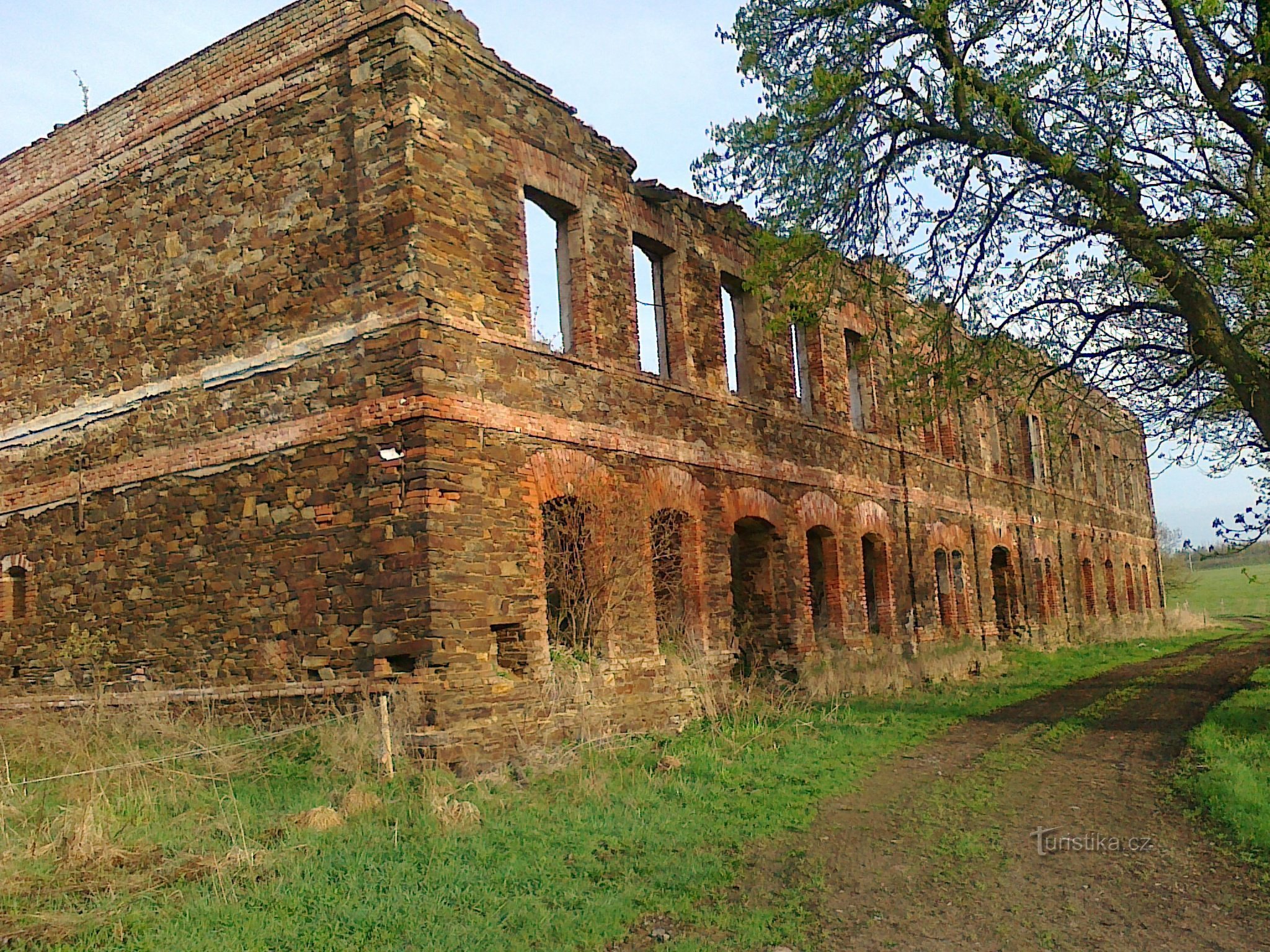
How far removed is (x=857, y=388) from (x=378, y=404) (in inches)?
439

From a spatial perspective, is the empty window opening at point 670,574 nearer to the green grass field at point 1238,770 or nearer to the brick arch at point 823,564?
the brick arch at point 823,564

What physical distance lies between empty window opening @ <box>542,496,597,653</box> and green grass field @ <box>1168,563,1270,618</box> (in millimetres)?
32270

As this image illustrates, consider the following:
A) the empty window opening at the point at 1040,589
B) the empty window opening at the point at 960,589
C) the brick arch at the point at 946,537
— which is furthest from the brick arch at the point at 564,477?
Answer: the empty window opening at the point at 1040,589

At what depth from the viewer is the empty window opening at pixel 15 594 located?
43.9 ft

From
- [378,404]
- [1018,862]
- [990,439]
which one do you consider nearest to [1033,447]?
[990,439]

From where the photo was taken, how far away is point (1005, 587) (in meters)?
24.3

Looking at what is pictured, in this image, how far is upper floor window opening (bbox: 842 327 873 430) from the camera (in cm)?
1883

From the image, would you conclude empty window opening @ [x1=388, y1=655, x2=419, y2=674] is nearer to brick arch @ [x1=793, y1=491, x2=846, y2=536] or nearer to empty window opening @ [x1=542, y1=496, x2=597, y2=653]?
empty window opening @ [x1=542, y1=496, x2=597, y2=653]

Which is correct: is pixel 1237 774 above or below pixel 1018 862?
above

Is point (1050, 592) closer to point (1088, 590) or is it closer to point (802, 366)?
point (1088, 590)

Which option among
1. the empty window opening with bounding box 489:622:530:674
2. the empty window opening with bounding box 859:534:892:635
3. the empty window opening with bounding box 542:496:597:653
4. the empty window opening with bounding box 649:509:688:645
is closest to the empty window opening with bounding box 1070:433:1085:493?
the empty window opening with bounding box 859:534:892:635

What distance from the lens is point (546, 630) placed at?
1059cm

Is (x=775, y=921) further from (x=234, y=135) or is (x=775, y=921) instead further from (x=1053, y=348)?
(x=234, y=135)

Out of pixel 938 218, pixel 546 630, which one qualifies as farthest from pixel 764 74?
pixel 546 630
